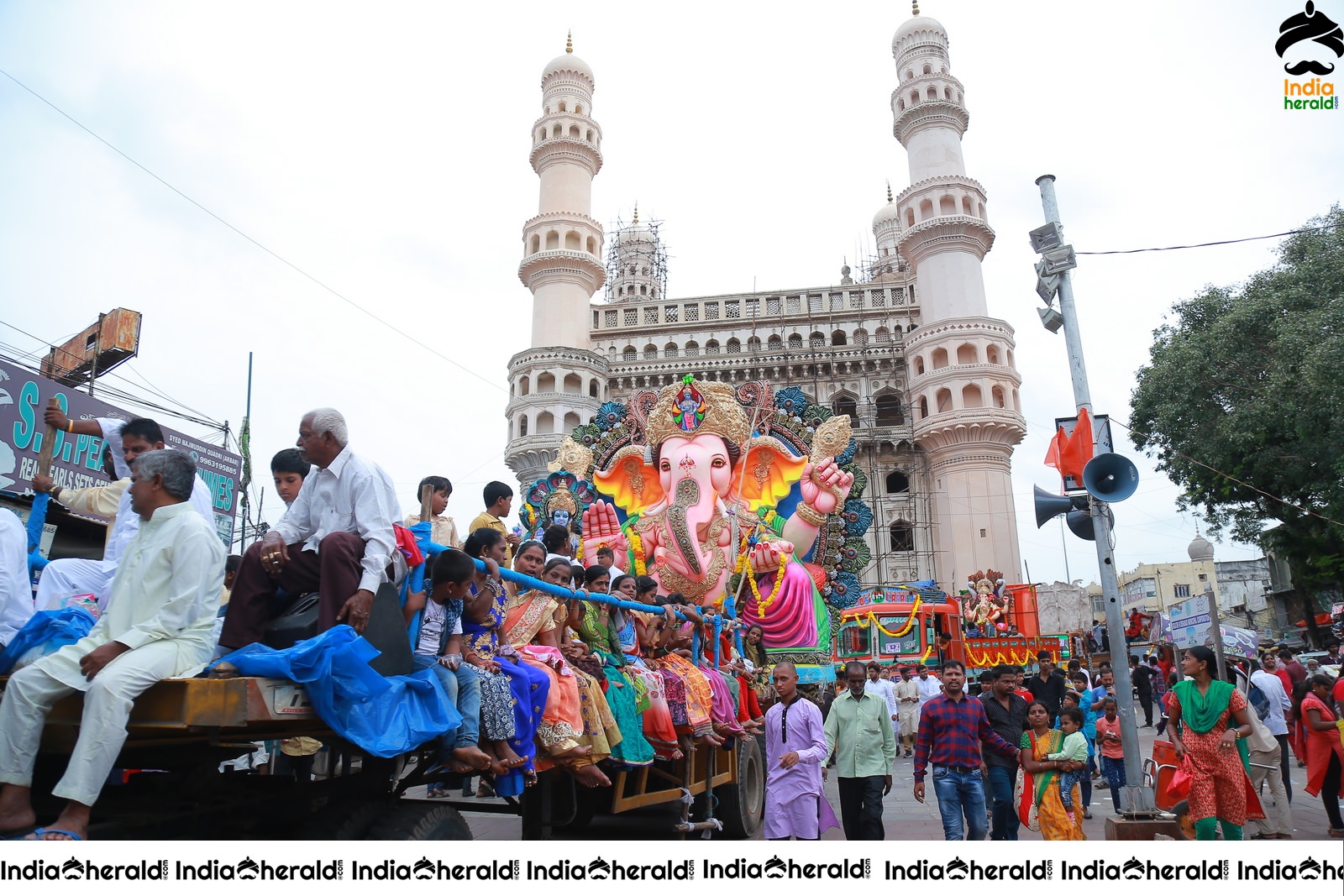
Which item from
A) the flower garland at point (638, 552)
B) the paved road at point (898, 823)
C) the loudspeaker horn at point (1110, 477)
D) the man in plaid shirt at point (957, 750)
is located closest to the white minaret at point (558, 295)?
the flower garland at point (638, 552)

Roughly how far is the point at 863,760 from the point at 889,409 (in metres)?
38.3

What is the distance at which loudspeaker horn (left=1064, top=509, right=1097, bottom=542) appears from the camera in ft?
25.2

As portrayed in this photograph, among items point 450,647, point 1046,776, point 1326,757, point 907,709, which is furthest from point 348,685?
point 907,709

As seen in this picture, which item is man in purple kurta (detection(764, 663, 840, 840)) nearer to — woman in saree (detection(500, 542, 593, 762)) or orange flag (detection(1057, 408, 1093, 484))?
woman in saree (detection(500, 542, 593, 762))

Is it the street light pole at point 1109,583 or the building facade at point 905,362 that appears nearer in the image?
the street light pole at point 1109,583

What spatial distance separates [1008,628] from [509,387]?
2185 centimetres

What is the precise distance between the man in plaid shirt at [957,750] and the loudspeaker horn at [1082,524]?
1961 millimetres

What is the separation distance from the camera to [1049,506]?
25.6 ft

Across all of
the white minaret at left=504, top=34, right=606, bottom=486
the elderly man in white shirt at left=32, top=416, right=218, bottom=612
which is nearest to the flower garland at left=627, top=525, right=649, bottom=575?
the elderly man in white shirt at left=32, top=416, right=218, bottom=612

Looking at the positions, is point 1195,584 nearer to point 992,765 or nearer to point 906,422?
point 906,422

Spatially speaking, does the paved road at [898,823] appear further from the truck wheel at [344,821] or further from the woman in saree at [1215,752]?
the truck wheel at [344,821]

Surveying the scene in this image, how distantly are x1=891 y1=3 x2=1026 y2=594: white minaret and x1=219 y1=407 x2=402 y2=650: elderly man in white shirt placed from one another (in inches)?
1197

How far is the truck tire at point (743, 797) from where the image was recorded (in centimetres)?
762

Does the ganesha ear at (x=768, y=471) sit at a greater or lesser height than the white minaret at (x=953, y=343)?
lesser
